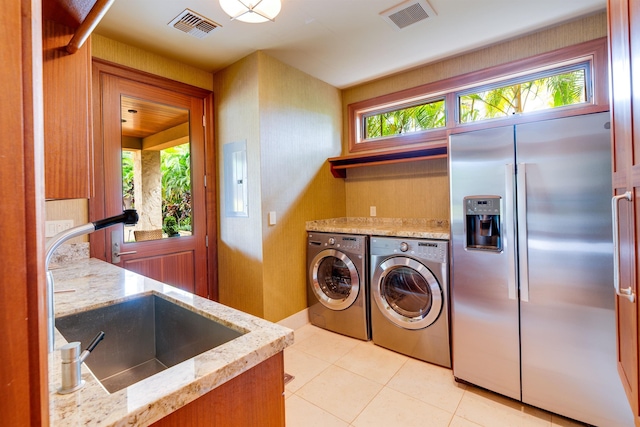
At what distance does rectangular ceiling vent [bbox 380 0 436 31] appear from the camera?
206 cm

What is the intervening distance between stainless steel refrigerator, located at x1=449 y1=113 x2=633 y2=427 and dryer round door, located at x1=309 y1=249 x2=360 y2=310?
0.94m

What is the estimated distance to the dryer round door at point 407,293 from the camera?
2.24 meters

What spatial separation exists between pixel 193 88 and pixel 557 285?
10.9 feet

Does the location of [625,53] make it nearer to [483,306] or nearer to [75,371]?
[483,306]

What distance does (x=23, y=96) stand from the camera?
→ 12.1 inches

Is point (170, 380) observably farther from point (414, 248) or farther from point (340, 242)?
point (340, 242)

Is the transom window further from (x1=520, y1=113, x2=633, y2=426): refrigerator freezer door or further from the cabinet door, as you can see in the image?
the cabinet door

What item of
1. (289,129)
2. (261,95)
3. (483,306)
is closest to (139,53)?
(261,95)

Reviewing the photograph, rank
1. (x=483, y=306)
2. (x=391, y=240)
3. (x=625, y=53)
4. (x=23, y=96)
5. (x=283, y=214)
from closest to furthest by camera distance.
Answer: (x=23, y=96) < (x=625, y=53) < (x=483, y=306) < (x=391, y=240) < (x=283, y=214)

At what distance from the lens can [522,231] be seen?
177 centimetres

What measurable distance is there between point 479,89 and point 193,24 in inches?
100

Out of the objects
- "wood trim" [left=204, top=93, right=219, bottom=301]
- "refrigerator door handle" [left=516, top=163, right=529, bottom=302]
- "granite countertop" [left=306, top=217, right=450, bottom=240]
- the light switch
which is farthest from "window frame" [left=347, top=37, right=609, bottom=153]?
the light switch

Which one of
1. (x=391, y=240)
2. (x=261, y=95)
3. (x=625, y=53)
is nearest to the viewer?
(x=625, y=53)

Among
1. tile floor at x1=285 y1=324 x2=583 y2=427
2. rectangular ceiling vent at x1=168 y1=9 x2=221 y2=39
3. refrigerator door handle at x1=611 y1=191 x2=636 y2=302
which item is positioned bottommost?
tile floor at x1=285 y1=324 x2=583 y2=427
